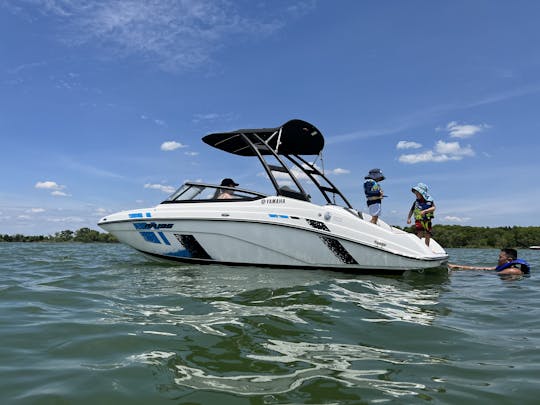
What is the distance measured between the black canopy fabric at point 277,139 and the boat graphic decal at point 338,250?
2.10 meters

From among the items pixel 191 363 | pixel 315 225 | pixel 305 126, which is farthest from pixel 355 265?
pixel 191 363

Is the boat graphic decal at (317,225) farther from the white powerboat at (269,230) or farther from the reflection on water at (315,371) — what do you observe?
the reflection on water at (315,371)

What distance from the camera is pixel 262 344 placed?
9.70ft

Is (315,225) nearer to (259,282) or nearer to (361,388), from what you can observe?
(259,282)

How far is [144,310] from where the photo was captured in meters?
4.04

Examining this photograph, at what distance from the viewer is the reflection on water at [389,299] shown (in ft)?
13.1

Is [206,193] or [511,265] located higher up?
[206,193]

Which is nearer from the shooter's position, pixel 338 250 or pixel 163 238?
pixel 338 250

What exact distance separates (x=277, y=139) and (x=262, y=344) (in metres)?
5.66

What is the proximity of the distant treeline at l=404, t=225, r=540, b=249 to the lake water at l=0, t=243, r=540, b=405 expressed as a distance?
172ft

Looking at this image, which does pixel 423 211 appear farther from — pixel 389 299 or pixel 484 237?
pixel 484 237

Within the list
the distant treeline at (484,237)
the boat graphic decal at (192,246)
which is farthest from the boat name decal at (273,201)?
the distant treeline at (484,237)

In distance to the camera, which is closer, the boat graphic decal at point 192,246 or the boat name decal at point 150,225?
the boat graphic decal at point 192,246

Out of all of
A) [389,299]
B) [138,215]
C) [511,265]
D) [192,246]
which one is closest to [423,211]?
[511,265]
